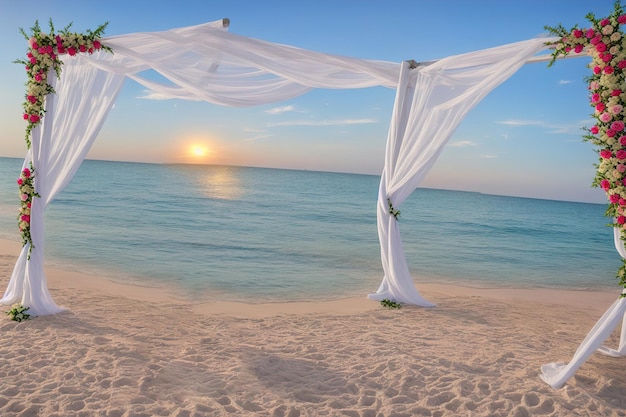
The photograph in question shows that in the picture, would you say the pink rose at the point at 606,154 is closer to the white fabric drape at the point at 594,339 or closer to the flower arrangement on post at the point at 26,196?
the white fabric drape at the point at 594,339

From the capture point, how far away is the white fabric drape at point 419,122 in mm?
4297

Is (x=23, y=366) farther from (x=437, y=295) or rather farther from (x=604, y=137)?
(x=437, y=295)

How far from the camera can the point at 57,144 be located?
4.42 m

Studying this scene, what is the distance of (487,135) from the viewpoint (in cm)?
3812

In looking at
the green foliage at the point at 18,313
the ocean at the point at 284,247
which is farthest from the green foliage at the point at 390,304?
the green foliage at the point at 18,313

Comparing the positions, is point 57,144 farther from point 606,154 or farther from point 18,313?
point 606,154

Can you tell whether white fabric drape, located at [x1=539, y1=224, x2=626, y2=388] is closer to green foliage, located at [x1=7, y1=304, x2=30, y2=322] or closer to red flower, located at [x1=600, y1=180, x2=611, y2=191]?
red flower, located at [x1=600, y1=180, x2=611, y2=191]

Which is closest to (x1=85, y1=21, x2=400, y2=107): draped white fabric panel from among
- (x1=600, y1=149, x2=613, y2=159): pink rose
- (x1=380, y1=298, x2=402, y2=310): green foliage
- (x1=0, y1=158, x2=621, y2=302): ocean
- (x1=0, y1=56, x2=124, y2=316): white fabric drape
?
(x1=0, y1=56, x2=124, y2=316): white fabric drape

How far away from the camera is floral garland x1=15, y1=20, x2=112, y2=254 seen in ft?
13.7

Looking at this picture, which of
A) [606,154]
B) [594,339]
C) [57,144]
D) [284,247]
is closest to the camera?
[594,339]

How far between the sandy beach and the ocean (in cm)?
172

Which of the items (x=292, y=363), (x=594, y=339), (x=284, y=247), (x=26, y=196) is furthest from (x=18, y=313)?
(x=284, y=247)

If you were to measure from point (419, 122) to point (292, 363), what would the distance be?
271 cm

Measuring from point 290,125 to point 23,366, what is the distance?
41985 mm
